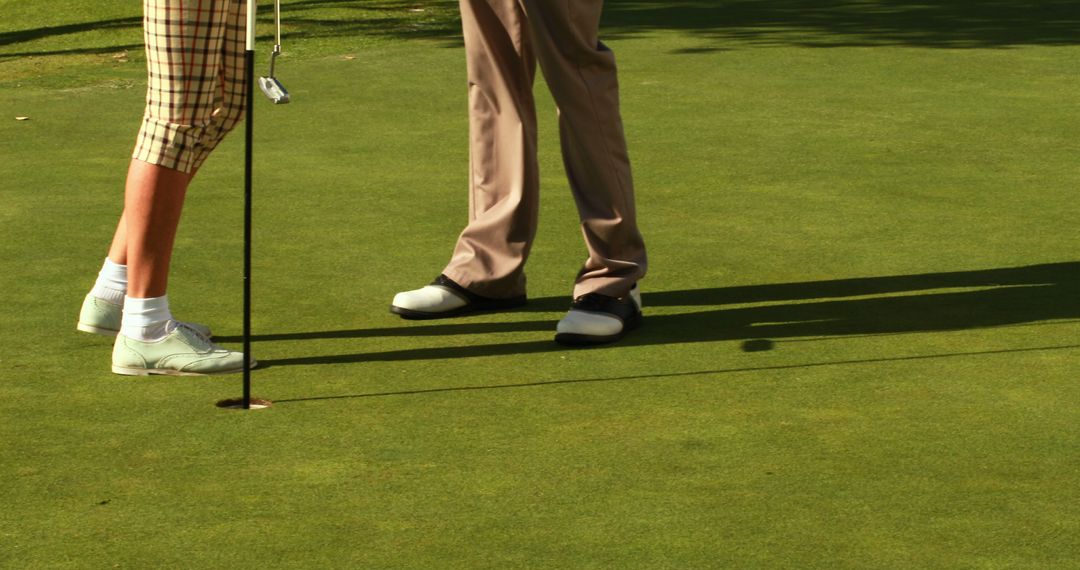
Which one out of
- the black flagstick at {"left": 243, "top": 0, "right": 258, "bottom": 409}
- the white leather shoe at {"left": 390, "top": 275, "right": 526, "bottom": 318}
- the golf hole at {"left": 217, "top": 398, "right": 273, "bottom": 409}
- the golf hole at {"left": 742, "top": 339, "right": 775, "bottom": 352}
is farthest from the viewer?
the white leather shoe at {"left": 390, "top": 275, "right": 526, "bottom": 318}

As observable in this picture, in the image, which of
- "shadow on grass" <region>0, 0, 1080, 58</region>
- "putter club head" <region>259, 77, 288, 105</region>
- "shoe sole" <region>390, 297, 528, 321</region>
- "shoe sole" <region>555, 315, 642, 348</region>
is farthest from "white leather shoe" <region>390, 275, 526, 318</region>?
"shadow on grass" <region>0, 0, 1080, 58</region>

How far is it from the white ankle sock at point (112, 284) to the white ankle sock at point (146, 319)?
0.81 feet

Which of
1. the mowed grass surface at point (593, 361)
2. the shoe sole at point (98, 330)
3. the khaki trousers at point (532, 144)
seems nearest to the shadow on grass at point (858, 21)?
the mowed grass surface at point (593, 361)

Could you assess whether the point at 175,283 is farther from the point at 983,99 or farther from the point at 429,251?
the point at 983,99

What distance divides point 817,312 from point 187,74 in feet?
5.59

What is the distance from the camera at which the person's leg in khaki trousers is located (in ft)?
14.9

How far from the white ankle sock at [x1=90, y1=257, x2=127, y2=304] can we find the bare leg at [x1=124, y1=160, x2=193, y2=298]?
302 millimetres

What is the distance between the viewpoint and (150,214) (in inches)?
162

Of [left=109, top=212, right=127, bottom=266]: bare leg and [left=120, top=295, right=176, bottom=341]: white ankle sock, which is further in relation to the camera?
[left=109, top=212, right=127, bottom=266]: bare leg

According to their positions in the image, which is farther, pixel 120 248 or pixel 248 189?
pixel 120 248

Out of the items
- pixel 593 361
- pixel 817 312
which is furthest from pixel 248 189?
pixel 817 312

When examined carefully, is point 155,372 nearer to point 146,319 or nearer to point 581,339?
point 146,319

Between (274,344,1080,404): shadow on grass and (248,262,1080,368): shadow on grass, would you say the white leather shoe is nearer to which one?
(248,262,1080,368): shadow on grass

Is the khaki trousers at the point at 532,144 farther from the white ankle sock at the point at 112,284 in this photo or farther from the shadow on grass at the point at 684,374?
the white ankle sock at the point at 112,284
